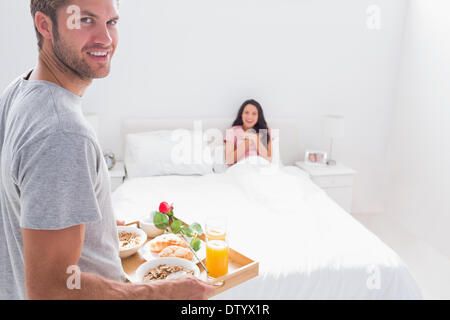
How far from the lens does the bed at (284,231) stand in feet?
5.12

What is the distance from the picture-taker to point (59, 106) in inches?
25.8

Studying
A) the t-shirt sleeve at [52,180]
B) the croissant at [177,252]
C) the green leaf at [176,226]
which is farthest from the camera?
the green leaf at [176,226]

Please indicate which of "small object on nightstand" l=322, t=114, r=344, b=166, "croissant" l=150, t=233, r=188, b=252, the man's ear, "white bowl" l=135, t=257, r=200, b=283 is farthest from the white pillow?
the man's ear

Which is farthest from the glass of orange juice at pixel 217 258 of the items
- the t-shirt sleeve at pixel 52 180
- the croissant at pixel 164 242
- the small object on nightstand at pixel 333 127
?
the small object on nightstand at pixel 333 127

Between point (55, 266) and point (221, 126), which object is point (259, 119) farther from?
point (55, 266)

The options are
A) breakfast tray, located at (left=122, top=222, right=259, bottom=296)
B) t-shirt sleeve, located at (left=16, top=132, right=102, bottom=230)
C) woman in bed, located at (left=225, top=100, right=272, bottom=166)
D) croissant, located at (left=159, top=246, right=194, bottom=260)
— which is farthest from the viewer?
woman in bed, located at (left=225, top=100, right=272, bottom=166)

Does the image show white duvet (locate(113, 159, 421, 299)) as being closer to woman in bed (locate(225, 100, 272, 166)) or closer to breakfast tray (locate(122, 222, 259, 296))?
woman in bed (locate(225, 100, 272, 166))

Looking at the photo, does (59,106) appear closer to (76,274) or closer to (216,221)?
(76,274)

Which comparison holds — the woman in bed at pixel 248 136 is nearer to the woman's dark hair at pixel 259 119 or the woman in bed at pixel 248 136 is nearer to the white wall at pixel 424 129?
the woman's dark hair at pixel 259 119

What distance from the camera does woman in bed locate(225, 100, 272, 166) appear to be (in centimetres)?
304

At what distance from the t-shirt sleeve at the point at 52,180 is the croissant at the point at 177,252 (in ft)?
1.53
